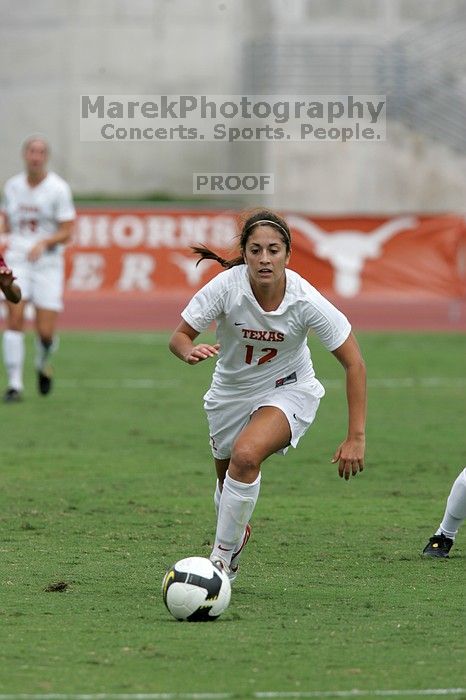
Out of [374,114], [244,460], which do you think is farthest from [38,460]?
[374,114]

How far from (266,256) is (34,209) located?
824 cm

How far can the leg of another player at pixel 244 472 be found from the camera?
21.5ft

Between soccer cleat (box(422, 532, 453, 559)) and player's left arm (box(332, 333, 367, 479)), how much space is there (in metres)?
1.24

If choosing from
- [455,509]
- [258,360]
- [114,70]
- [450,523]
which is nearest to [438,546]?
[450,523]

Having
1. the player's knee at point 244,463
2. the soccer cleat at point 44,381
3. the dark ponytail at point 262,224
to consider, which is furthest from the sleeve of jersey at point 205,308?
the soccer cleat at point 44,381

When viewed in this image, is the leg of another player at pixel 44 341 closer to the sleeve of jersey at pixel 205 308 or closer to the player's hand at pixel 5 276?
the player's hand at pixel 5 276

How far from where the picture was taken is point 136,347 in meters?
19.6

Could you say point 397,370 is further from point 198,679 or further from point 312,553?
point 198,679

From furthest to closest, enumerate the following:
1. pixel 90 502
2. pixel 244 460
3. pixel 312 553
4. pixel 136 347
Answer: pixel 136 347 → pixel 90 502 → pixel 312 553 → pixel 244 460

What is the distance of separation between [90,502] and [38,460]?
6.09 ft

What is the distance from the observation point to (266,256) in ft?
21.6

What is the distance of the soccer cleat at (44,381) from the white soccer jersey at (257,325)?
310 inches

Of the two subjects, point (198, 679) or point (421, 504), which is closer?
point (198, 679)

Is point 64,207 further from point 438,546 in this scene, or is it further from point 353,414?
point 353,414
